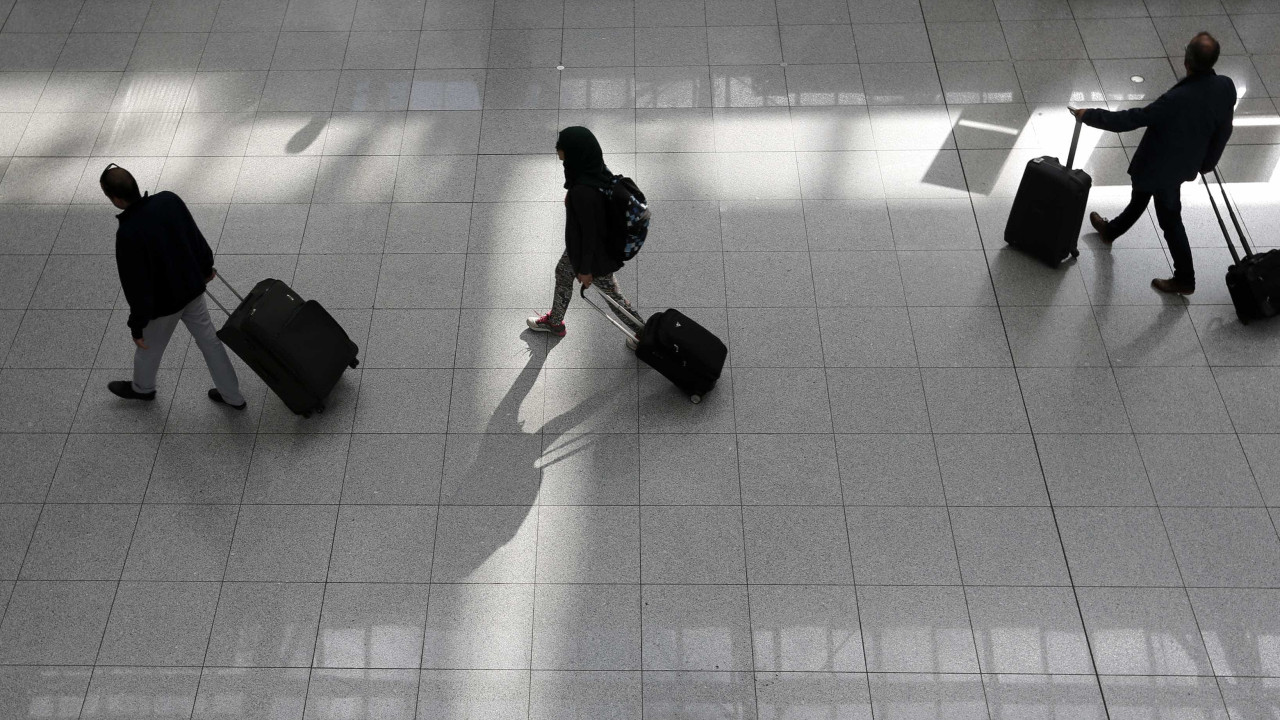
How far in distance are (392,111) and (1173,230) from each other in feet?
17.9

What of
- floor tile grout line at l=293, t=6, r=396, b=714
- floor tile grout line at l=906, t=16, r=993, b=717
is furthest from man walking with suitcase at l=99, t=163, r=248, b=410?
floor tile grout line at l=906, t=16, r=993, b=717

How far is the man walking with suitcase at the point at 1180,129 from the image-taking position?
5574mm

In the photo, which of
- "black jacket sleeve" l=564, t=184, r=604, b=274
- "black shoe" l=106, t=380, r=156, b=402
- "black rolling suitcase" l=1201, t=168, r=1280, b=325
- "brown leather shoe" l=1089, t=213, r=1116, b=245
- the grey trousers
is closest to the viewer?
"black jacket sleeve" l=564, t=184, r=604, b=274

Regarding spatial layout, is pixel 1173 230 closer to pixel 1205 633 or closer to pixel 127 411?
pixel 1205 633

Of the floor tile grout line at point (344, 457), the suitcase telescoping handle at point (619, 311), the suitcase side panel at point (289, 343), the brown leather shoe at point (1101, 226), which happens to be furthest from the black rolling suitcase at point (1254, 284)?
the suitcase side panel at point (289, 343)

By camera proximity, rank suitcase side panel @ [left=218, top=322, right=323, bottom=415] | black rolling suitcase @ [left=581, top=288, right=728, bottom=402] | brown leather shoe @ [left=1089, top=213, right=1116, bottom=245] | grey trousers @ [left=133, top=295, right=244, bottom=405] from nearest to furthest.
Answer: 1. suitcase side panel @ [left=218, top=322, right=323, bottom=415]
2. grey trousers @ [left=133, top=295, right=244, bottom=405]
3. black rolling suitcase @ [left=581, top=288, right=728, bottom=402]
4. brown leather shoe @ [left=1089, top=213, right=1116, bottom=245]

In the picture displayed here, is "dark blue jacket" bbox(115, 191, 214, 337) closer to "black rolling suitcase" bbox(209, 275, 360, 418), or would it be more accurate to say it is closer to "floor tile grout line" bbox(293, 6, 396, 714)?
"black rolling suitcase" bbox(209, 275, 360, 418)

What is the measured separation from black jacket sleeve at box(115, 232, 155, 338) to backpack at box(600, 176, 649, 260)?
7.65 ft

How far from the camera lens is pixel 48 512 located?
5.37 meters

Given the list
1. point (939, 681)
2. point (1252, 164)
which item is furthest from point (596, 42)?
point (939, 681)

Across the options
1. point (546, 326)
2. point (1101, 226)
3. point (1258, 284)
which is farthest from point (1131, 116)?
point (546, 326)

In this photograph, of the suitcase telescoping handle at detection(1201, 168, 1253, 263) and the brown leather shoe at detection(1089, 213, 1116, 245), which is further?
the brown leather shoe at detection(1089, 213, 1116, 245)

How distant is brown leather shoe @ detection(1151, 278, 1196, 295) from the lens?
615 centimetres

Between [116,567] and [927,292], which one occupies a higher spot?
[927,292]
